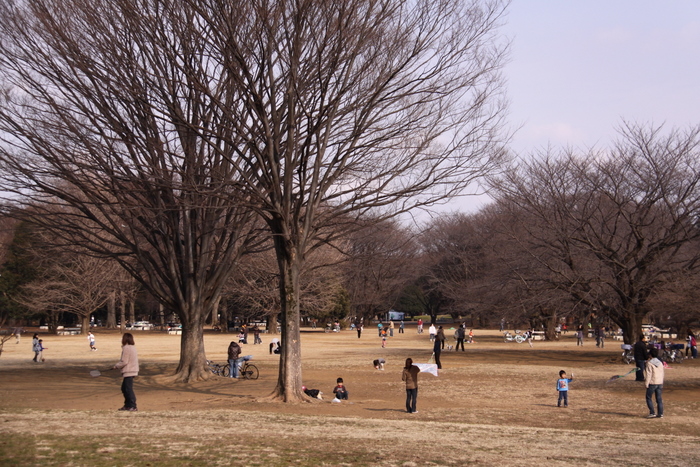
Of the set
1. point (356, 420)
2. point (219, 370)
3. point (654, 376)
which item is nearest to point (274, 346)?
point (219, 370)

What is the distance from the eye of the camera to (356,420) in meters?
13.4

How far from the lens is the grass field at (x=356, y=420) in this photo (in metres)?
8.45

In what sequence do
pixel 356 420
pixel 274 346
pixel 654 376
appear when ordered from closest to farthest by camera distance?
pixel 356 420, pixel 654 376, pixel 274 346

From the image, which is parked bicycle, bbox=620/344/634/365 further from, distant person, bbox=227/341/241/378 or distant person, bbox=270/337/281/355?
distant person, bbox=227/341/241/378

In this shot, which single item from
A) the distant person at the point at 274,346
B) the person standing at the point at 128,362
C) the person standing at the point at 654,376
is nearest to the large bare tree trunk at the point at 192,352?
the person standing at the point at 128,362

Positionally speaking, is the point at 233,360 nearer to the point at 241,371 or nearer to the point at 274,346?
the point at 241,371

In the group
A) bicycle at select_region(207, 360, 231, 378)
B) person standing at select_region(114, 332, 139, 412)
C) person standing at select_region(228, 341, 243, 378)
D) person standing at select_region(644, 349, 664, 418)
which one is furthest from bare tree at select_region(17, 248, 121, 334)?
person standing at select_region(644, 349, 664, 418)

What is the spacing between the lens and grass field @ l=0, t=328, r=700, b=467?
845 cm

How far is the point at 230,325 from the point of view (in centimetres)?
7750

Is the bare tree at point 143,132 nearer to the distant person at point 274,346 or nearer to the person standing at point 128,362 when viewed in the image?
the person standing at point 128,362

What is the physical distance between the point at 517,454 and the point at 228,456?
385 cm

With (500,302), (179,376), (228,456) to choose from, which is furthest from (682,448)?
(500,302)

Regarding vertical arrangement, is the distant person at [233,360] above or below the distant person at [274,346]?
above

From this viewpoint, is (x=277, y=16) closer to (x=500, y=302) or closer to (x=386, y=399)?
(x=386, y=399)
